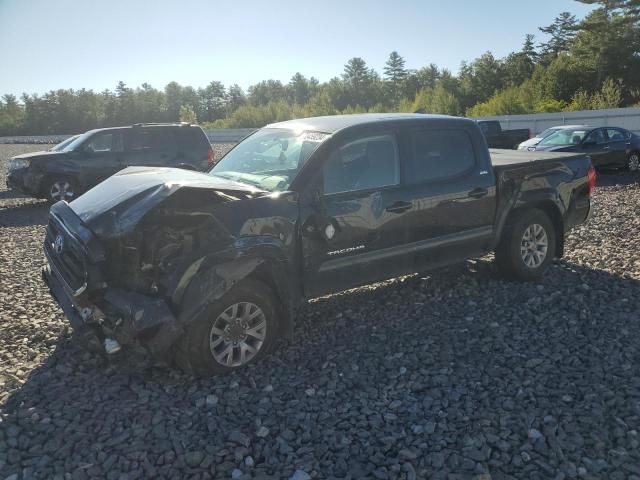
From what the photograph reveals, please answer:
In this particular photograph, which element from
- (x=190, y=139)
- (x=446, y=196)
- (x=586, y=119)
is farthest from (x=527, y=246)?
(x=586, y=119)

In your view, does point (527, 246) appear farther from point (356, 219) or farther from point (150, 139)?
point (150, 139)

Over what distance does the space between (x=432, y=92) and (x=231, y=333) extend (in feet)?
178

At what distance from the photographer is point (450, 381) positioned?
4074 mm

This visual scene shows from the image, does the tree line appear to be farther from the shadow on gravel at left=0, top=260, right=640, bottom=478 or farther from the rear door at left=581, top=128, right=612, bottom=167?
the shadow on gravel at left=0, top=260, right=640, bottom=478

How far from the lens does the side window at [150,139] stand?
42.3 ft

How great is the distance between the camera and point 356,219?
187 inches

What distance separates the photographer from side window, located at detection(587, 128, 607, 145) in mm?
15770

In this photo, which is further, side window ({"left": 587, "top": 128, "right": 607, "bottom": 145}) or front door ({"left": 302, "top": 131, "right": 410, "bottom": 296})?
side window ({"left": 587, "top": 128, "right": 607, "bottom": 145})

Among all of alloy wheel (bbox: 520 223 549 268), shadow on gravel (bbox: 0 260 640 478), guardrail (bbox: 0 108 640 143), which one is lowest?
shadow on gravel (bbox: 0 260 640 478)

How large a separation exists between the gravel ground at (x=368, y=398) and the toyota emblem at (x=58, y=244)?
2.81 ft

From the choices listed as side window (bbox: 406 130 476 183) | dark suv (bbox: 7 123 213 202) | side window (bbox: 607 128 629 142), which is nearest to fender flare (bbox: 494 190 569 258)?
side window (bbox: 406 130 476 183)

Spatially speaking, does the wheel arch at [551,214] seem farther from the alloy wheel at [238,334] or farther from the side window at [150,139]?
the side window at [150,139]

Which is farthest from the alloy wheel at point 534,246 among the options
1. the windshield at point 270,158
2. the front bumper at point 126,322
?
the front bumper at point 126,322

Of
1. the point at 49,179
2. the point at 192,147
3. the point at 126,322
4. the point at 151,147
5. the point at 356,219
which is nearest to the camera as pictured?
the point at 126,322
